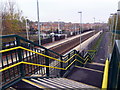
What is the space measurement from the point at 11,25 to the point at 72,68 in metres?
13.4

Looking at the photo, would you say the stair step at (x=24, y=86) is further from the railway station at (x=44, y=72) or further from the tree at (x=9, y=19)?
the tree at (x=9, y=19)

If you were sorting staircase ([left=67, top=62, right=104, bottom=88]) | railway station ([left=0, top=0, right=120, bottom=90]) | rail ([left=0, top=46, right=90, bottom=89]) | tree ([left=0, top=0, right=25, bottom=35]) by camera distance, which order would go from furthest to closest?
tree ([left=0, top=0, right=25, bottom=35])
staircase ([left=67, top=62, right=104, bottom=88])
rail ([left=0, top=46, right=90, bottom=89])
railway station ([left=0, top=0, right=120, bottom=90])

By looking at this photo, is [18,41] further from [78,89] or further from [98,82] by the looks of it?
[98,82]

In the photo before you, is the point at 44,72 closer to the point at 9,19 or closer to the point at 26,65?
the point at 26,65

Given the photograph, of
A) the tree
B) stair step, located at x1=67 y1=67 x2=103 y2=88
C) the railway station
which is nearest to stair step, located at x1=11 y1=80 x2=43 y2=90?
the railway station

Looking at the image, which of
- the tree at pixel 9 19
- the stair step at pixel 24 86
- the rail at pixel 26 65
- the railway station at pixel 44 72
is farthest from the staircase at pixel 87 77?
the tree at pixel 9 19

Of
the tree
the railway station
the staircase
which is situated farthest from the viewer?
the tree

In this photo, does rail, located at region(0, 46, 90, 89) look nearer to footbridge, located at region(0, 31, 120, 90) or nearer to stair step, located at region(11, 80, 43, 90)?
footbridge, located at region(0, 31, 120, 90)

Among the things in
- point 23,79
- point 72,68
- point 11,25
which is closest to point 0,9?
point 11,25

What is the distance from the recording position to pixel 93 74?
20.0 ft

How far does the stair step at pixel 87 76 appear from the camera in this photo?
5.18m

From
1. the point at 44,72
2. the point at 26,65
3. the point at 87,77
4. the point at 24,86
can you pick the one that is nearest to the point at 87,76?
the point at 87,77

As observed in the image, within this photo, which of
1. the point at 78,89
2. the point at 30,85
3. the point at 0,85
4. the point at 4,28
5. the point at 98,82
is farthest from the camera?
the point at 4,28

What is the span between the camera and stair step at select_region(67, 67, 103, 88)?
518cm
